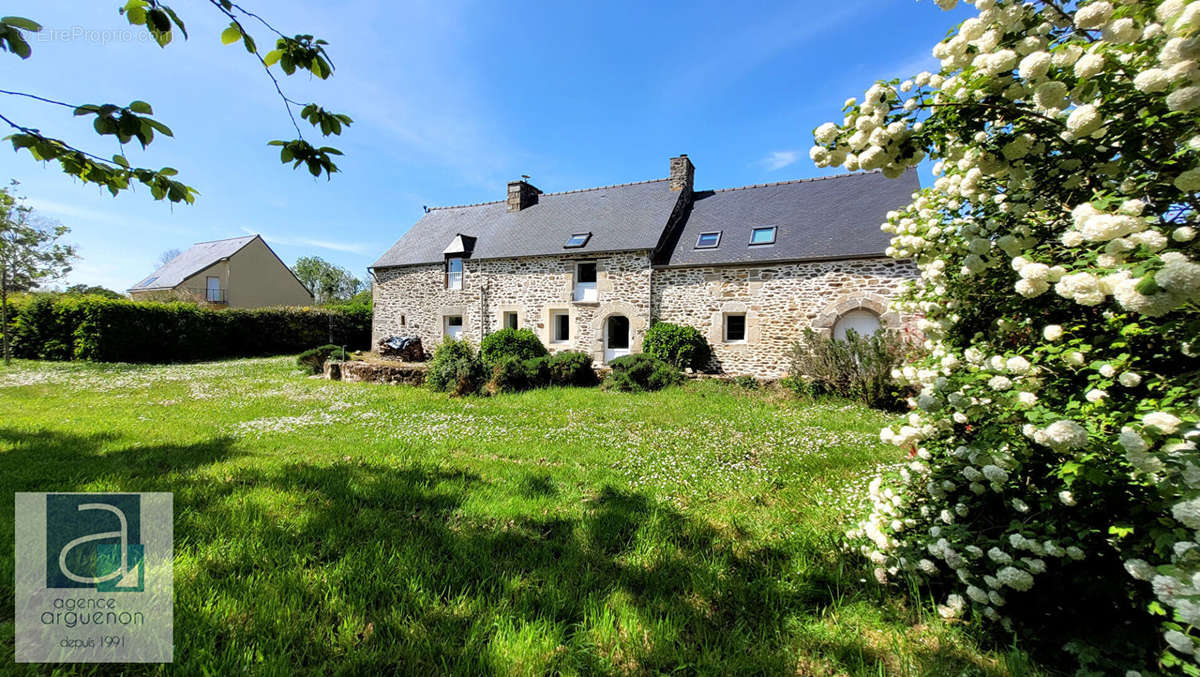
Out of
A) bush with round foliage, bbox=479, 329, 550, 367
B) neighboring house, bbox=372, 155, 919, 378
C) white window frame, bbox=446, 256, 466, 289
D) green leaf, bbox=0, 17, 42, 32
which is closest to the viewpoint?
green leaf, bbox=0, 17, 42, 32

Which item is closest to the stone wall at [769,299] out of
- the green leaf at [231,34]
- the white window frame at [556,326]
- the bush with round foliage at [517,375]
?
the white window frame at [556,326]

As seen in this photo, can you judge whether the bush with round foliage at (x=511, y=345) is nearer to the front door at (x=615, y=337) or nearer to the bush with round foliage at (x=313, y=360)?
the front door at (x=615, y=337)

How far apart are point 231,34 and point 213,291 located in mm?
30931

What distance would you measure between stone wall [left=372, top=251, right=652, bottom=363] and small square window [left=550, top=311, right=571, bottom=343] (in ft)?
0.58

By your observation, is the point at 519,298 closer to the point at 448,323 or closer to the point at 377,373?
the point at 448,323

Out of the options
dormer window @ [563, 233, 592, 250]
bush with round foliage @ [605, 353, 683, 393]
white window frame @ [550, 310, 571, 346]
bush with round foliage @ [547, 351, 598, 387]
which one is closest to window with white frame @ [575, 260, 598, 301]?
dormer window @ [563, 233, 592, 250]

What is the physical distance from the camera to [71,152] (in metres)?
2.23

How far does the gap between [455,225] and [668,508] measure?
1758cm

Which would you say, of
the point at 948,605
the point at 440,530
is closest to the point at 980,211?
the point at 948,605

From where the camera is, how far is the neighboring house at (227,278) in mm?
24797

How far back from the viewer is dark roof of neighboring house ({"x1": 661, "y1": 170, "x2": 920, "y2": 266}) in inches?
452

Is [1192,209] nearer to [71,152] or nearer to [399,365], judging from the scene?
[71,152]
